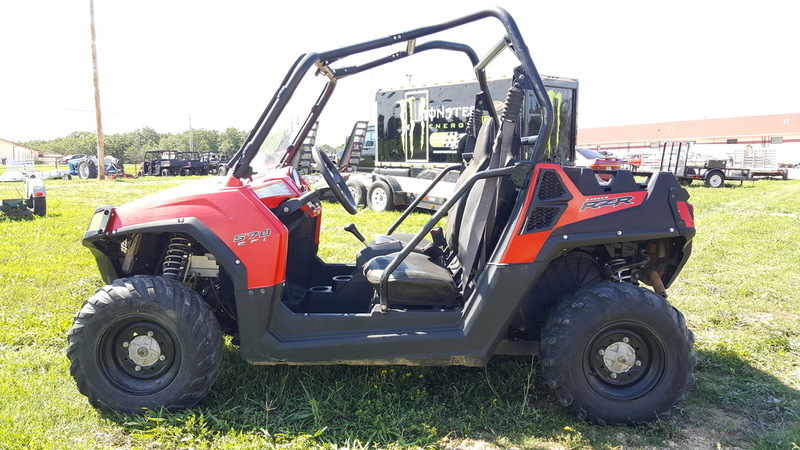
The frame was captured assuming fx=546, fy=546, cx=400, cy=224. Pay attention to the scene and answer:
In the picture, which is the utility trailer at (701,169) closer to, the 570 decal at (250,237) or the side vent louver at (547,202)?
the side vent louver at (547,202)

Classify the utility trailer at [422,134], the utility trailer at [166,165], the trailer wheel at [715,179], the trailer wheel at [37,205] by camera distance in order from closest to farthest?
the trailer wheel at [37,205] < the utility trailer at [422,134] < the trailer wheel at [715,179] < the utility trailer at [166,165]

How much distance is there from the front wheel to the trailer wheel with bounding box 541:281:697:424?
189cm

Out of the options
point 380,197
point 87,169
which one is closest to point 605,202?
point 380,197

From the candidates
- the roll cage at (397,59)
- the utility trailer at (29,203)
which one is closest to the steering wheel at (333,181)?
the roll cage at (397,59)

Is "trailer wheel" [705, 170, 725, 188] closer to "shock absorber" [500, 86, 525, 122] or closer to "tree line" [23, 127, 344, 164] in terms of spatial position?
"shock absorber" [500, 86, 525, 122]

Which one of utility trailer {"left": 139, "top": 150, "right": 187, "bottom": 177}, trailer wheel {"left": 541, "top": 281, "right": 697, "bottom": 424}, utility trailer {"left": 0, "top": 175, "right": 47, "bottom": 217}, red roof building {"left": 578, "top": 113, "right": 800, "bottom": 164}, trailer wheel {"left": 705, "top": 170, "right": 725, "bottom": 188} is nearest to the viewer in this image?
trailer wheel {"left": 541, "top": 281, "right": 697, "bottom": 424}

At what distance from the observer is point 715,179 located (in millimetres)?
22172

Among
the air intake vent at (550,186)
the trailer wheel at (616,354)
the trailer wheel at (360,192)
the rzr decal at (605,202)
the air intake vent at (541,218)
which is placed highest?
the air intake vent at (550,186)

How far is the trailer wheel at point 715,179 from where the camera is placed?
22016 mm

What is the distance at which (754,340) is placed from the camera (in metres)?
4.26

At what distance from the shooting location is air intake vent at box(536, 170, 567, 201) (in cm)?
296

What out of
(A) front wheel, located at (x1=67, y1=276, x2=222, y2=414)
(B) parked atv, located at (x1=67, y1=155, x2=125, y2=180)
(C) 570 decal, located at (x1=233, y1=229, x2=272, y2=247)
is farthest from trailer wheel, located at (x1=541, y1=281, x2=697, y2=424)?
(B) parked atv, located at (x1=67, y1=155, x2=125, y2=180)

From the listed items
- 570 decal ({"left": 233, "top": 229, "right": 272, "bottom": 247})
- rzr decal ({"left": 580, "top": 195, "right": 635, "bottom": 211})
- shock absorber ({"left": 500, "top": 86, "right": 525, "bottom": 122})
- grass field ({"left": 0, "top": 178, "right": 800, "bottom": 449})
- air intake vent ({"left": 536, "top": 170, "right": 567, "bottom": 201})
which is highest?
shock absorber ({"left": 500, "top": 86, "right": 525, "bottom": 122})

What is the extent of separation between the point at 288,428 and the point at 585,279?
195 centimetres
